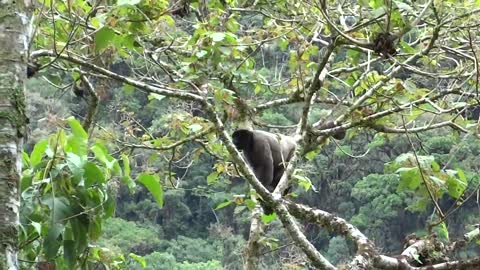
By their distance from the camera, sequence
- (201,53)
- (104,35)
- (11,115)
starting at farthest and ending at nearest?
(201,53)
(104,35)
(11,115)

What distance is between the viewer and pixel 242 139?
5.27m

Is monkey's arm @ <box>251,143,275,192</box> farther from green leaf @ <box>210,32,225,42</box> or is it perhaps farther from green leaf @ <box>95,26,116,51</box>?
green leaf @ <box>95,26,116,51</box>

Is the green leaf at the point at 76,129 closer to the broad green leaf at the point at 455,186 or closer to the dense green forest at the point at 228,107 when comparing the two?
the dense green forest at the point at 228,107

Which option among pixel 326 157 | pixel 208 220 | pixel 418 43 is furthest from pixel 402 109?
pixel 208 220

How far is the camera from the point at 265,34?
423 centimetres

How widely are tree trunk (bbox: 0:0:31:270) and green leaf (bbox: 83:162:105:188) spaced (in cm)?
43

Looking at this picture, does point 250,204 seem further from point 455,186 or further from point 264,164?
point 264,164

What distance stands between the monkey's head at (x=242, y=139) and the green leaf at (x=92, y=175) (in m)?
3.15

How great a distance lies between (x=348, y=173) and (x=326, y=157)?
1.38 meters

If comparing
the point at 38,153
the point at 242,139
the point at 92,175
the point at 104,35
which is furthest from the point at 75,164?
the point at 242,139

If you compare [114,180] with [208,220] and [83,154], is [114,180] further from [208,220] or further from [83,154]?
[208,220]

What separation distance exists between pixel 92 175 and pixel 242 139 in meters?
3.36

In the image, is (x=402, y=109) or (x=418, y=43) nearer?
(x=402, y=109)

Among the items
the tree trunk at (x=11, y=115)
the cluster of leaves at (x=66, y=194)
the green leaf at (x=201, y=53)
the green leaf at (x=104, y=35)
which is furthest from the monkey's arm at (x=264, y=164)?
the tree trunk at (x=11, y=115)
